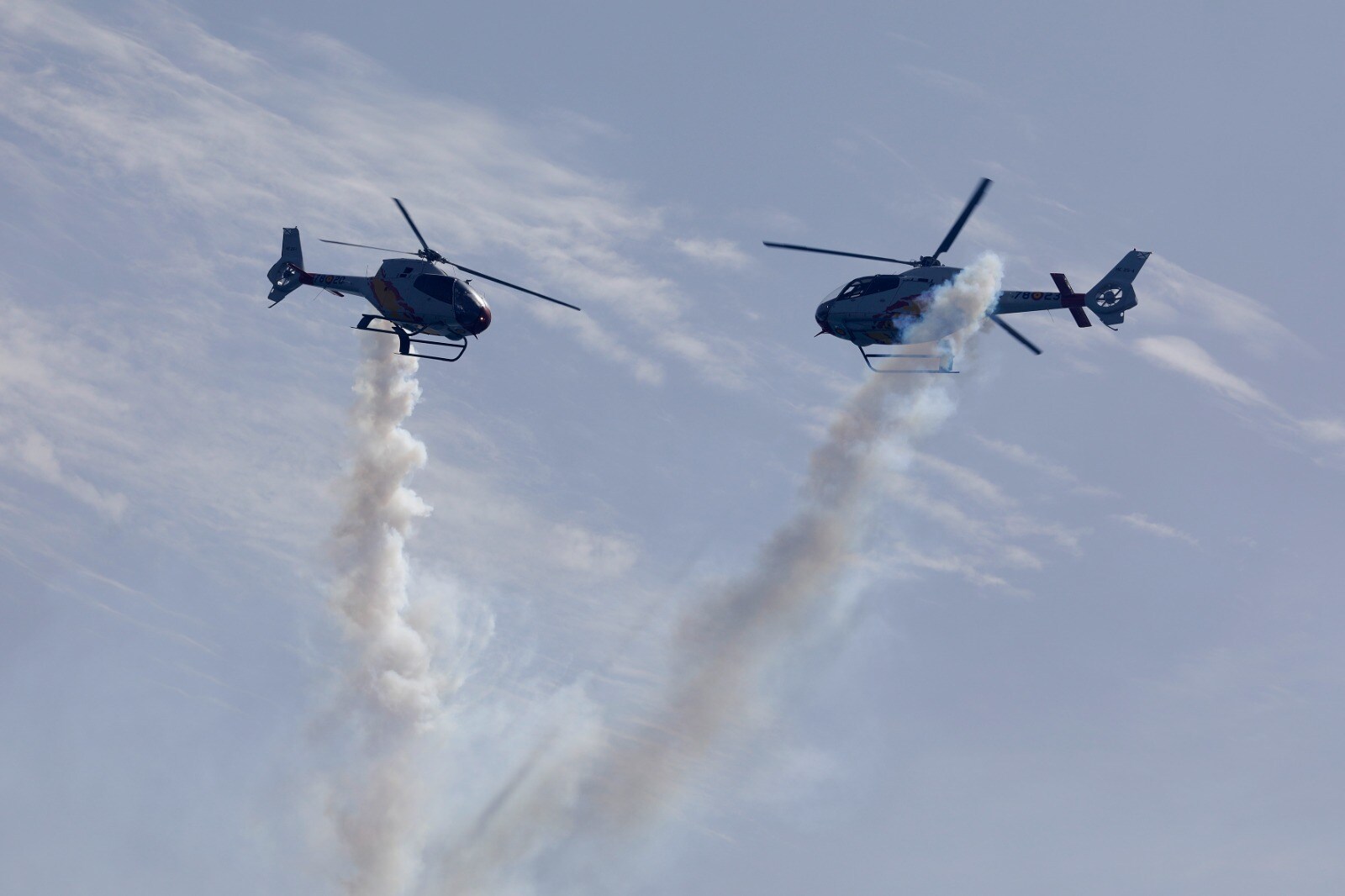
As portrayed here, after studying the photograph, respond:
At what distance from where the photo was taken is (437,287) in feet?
293

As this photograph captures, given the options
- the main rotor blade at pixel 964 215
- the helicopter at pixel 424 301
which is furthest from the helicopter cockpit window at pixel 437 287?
the main rotor blade at pixel 964 215

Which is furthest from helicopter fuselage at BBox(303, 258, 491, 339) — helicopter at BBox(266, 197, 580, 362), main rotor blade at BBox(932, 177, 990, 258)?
main rotor blade at BBox(932, 177, 990, 258)

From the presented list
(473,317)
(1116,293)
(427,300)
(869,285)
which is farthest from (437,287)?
(1116,293)

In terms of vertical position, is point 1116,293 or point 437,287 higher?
point 1116,293

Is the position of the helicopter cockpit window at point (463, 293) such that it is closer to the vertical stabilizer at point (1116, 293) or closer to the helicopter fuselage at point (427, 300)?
the helicopter fuselage at point (427, 300)

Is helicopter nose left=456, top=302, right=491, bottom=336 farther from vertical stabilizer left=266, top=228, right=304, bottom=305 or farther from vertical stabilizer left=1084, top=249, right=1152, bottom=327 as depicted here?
vertical stabilizer left=1084, top=249, right=1152, bottom=327

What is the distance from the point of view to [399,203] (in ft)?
282

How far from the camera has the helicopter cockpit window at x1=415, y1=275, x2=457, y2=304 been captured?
89125 mm

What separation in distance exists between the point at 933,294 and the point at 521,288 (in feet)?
72.3

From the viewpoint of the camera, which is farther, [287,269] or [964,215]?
[287,269]

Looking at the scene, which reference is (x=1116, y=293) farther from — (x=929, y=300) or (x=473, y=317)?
(x=473, y=317)

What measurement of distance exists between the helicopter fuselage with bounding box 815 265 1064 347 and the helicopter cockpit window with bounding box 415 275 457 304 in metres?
20.8

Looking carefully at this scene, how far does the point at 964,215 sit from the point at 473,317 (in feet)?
88.8

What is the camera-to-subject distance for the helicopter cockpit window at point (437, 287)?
89.1 metres
